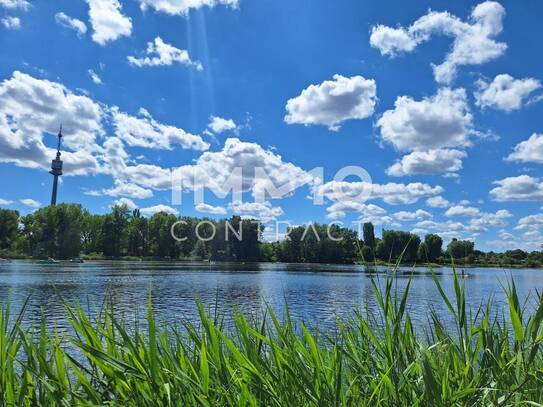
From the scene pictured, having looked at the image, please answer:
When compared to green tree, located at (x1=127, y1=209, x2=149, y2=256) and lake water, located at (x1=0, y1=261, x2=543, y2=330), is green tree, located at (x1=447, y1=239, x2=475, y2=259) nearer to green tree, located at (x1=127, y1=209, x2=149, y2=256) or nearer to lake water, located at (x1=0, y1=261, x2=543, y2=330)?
lake water, located at (x1=0, y1=261, x2=543, y2=330)

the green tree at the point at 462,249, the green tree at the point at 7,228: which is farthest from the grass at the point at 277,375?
the green tree at the point at 7,228

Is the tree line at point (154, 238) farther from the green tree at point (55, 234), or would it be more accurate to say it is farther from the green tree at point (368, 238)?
the green tree at point (368, 238)

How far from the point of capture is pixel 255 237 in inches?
6403

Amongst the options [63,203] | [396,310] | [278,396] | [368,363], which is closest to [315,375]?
[278,396]

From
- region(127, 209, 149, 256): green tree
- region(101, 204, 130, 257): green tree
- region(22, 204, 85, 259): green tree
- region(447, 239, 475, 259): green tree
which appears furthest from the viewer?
region(127, 209, 149, 256): green tree

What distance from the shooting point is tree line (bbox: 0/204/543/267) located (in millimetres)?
135875

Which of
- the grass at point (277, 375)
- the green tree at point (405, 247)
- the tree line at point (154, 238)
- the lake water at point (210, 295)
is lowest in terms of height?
the lake water at point (210, 295)

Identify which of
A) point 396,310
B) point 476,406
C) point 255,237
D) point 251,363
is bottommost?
point 476,406

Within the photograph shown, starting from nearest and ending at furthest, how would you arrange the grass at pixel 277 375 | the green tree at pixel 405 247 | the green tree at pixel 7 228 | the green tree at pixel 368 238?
the grass at pixel 277 375 < the green tree at pixel 405 247 < the green tree at pixel 368 238 < the green tree at pixel 7 228

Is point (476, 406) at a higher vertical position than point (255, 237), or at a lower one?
lower

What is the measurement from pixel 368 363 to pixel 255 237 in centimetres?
15944

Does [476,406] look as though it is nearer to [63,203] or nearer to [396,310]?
→ [396,310]

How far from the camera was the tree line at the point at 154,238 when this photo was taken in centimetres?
13588

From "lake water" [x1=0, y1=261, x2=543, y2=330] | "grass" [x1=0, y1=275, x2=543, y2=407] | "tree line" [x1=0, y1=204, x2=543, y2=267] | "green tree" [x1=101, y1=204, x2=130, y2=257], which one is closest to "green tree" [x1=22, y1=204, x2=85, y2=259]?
"tree line" [x1=0, y1=204, x2=543, y2=267]
